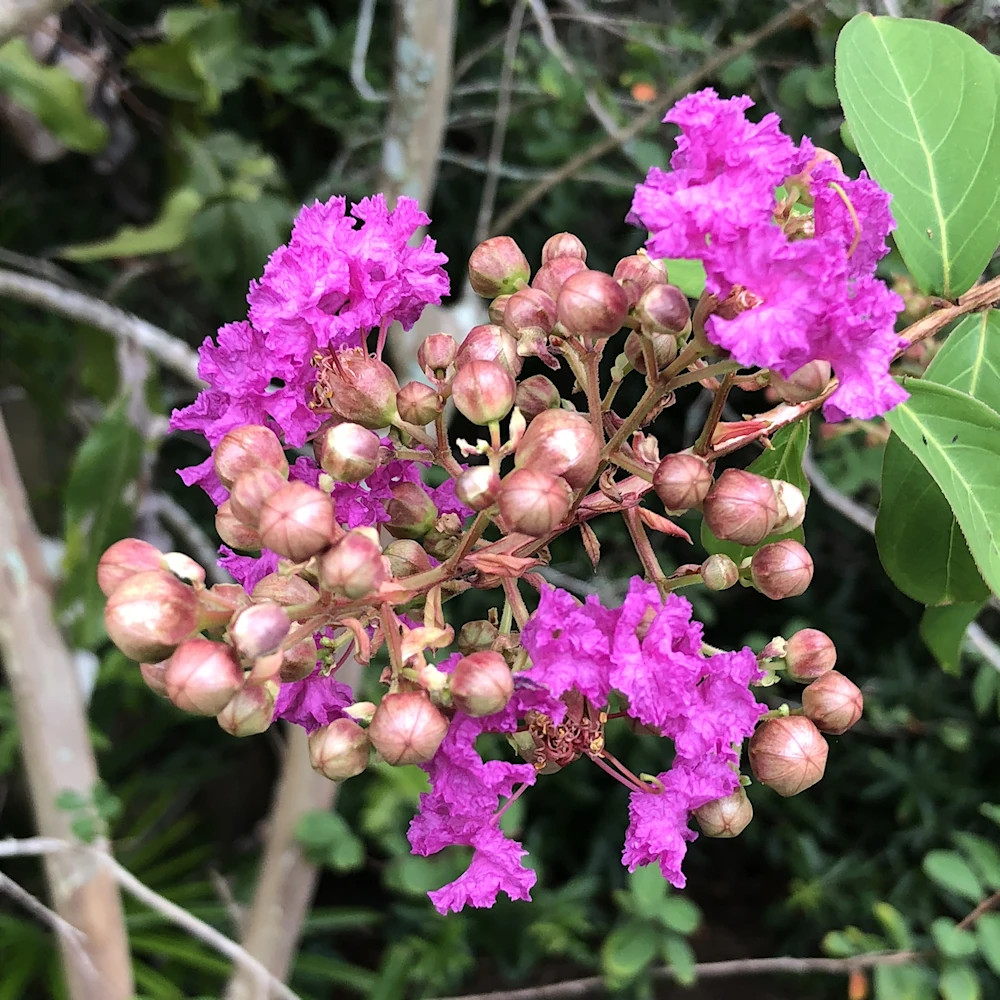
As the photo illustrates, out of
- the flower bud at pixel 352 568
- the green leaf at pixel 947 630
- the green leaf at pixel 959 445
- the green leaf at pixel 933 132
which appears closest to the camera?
the flower bud at pixel 352 568

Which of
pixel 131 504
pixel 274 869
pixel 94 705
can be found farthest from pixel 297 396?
pixel 94 705

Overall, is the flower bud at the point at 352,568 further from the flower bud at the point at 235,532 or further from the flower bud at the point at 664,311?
the flower bud at the point at 664,311

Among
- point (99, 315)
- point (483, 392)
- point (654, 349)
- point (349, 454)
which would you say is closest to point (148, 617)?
point (349, 454)

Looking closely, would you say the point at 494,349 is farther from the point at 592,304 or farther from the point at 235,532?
the point at 235,532

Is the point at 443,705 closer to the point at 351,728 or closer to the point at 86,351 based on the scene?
the point at 351,728

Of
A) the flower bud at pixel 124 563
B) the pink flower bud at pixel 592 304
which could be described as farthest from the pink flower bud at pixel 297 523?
the pink flower bud at pixel 592 304
